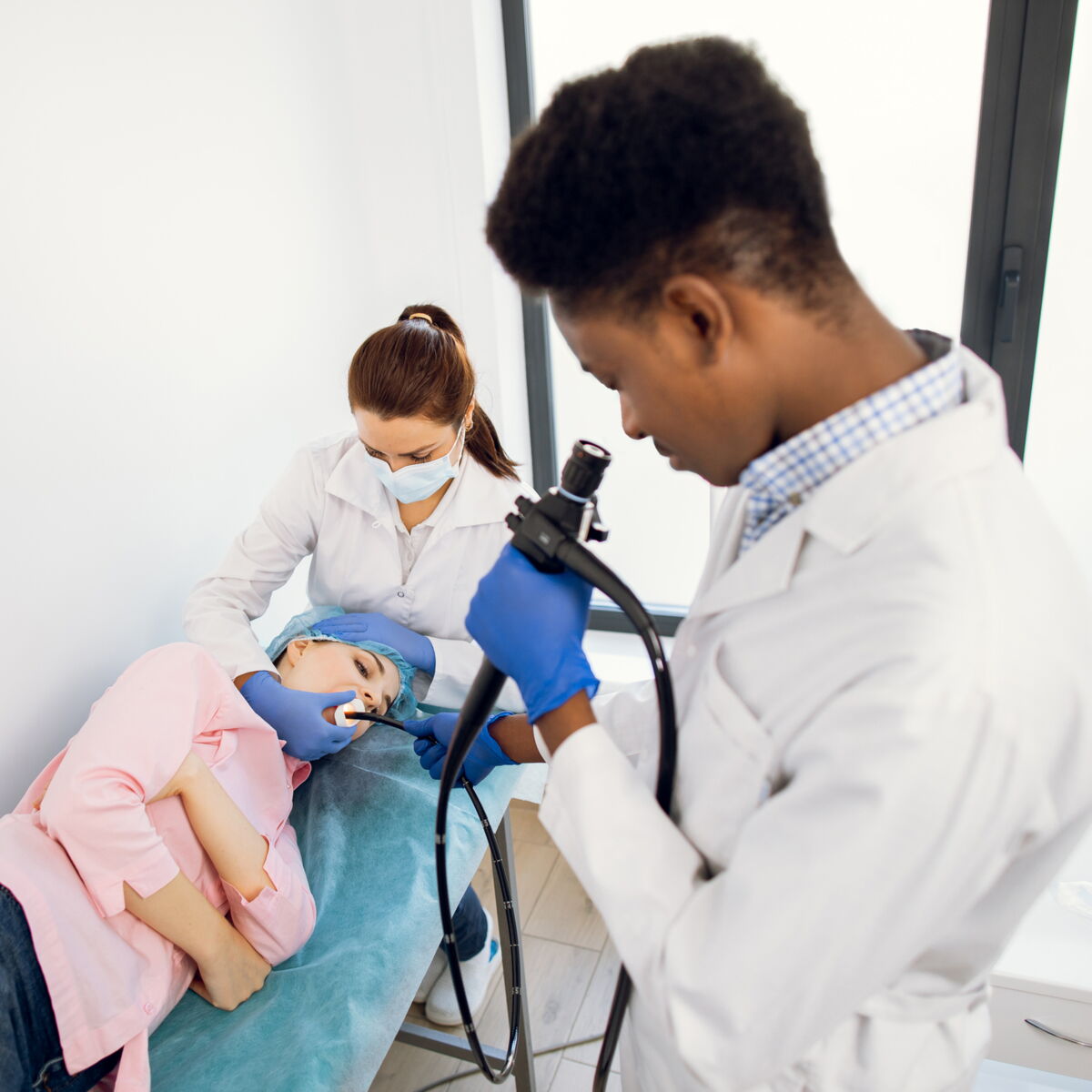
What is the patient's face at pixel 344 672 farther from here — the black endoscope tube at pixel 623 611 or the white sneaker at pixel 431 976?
the white sneaker at pixel 431 976

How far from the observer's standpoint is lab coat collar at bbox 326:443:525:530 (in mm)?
1698

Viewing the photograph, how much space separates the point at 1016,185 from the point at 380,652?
1762 millimetres

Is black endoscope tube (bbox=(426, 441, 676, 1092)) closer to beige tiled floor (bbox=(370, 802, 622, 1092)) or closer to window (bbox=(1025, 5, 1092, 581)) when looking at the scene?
beige tiled floor (bbox=(370, 802, 622, 1092))

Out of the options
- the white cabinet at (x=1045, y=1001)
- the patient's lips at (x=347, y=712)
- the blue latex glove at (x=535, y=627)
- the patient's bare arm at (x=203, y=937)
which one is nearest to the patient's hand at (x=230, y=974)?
the patient's bare arm at (x=203, y=937)

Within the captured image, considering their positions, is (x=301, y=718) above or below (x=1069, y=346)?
below

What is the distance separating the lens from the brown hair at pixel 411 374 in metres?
1.48

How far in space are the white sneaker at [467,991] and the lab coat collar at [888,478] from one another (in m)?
1.55


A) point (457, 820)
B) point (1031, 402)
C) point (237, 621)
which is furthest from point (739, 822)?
point (1031, 402)

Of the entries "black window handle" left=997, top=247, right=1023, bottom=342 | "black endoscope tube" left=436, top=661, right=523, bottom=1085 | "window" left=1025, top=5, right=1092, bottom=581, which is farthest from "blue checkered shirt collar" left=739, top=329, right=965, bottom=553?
"black window handle" left=997, top=247, right=1023, bottom=342

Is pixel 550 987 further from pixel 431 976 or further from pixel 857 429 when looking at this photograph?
pixel 857 429

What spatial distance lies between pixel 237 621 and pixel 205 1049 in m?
0.74

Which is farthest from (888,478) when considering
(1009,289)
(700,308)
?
(1009,289)

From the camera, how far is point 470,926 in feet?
6.02

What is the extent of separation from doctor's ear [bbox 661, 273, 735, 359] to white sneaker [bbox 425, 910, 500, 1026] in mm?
1701
